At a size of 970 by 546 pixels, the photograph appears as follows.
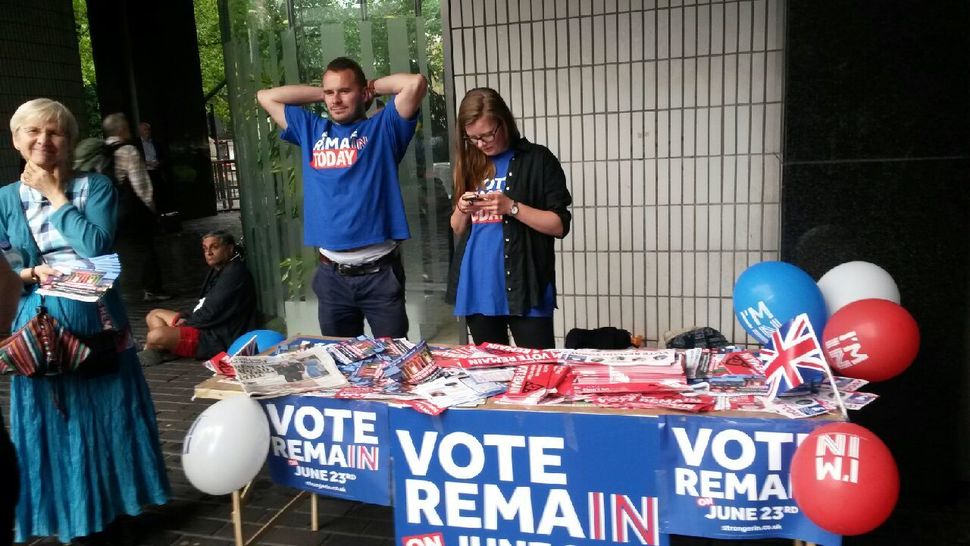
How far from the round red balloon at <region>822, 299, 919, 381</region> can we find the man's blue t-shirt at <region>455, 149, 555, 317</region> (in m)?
1.31

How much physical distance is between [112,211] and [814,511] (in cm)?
291

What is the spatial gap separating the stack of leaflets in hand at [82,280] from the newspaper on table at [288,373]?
27.7 inches

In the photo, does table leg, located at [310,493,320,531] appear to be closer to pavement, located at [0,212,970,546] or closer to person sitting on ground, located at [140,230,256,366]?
pavement, located at [0,212,970,546]

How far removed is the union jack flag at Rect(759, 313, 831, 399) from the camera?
2.31 m

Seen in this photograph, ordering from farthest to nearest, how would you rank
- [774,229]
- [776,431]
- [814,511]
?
[774,229]
[776,431]
[814,511]

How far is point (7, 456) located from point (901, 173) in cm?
351

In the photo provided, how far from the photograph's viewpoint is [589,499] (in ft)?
7.94

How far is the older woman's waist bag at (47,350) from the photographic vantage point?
2996mm

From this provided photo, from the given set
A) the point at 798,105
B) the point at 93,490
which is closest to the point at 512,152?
the point at 798,105

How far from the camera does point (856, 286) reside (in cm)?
289

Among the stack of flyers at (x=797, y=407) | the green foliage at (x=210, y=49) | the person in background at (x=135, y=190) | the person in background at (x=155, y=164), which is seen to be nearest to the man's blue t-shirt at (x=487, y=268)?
the stack of flyers at (x=797, y=407)

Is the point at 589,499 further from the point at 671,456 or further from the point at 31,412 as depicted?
the point at 31,412

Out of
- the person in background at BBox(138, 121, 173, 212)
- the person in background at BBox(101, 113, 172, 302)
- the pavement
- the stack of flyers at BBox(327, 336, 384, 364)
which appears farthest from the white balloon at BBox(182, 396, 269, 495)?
the person in background at BBox(138, 121, 173, 212)

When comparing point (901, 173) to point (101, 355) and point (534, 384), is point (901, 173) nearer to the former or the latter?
point (534, 384)
